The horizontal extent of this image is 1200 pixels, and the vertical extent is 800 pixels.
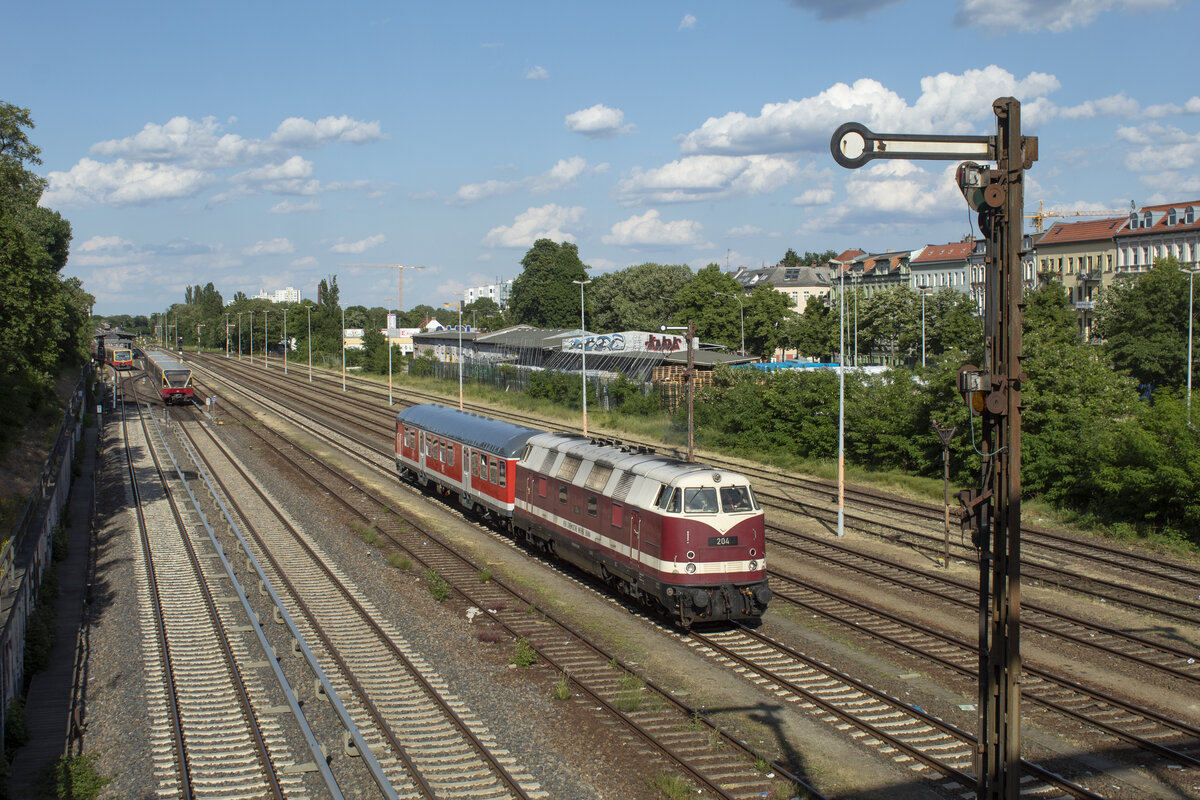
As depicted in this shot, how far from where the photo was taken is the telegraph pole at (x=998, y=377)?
25.1 feet

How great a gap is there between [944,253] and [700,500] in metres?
106

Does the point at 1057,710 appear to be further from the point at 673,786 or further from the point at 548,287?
Result: the point at 548,287

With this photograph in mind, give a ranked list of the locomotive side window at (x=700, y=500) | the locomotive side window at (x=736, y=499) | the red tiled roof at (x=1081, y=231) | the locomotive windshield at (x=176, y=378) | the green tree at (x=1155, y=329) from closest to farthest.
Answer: the locomotive side window at (x=700, y=500) < the locomotive side window at (x=736, y=499) < the green tree at (x=1155, y=329) < the locomotive windshield at (x=176, y=378) < the red tiled roof at (x=1081, y=231)

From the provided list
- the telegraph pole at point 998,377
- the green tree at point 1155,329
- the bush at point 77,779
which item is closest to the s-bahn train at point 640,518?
the bush at point 77,779

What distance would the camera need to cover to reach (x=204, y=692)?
53.7 feet

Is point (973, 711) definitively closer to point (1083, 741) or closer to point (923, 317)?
point (1083, 741)

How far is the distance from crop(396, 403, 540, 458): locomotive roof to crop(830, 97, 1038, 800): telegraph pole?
20922 mm

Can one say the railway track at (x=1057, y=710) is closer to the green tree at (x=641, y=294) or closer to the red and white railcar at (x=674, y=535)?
the red and white railcar at (x=674, y=535)

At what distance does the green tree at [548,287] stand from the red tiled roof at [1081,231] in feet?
195

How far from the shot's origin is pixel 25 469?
123 feet

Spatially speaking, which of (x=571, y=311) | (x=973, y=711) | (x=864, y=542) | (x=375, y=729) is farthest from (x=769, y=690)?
(x=571, y=311)

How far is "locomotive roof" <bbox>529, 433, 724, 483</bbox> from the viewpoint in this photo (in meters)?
20.0

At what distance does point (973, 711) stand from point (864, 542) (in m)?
13.6

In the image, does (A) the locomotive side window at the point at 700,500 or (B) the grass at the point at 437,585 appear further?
(B) the grass at the point at 437,585
